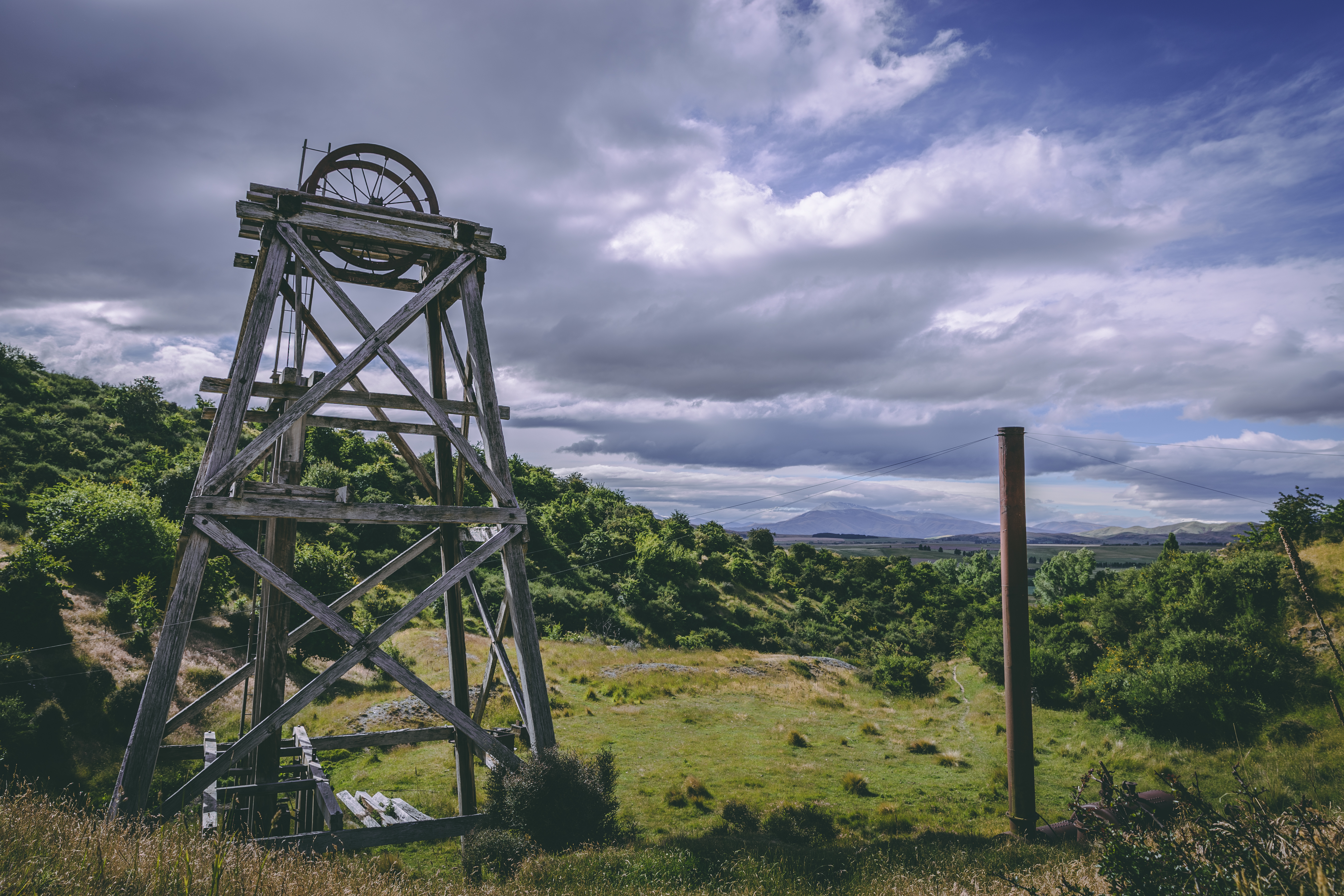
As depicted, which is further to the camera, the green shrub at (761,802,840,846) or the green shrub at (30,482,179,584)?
the green shrub at (30,482,179,584)

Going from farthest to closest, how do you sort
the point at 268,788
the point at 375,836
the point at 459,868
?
1. the point at 459,868
2. the point at 268,788
3. the point at 375,836

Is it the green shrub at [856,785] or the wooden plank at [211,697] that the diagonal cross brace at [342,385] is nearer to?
the wooden plank at [211,697]

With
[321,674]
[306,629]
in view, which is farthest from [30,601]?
[321,674]

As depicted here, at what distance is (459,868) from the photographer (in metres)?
7.96

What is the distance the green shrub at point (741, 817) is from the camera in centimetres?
1199

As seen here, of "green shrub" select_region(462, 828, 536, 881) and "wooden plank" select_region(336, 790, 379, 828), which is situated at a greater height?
"green shrub" select_region(462, 828, 536, 881)

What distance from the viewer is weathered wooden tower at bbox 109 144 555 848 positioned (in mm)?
6562

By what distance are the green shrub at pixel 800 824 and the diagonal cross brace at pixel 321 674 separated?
21.7 ft

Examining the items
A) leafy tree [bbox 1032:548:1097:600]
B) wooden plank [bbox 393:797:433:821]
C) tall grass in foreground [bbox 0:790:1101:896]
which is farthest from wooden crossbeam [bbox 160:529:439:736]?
leafy tree [bbox 1032:548:1097:600]

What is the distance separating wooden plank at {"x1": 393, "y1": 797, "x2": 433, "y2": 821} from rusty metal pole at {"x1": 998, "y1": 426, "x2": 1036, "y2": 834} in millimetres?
8454

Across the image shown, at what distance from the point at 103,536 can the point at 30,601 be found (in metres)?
6.28

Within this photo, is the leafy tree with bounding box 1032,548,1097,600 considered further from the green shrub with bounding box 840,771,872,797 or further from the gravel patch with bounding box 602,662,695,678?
the green shrub with bounding box 840,771,872,797

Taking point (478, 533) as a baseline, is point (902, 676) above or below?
below

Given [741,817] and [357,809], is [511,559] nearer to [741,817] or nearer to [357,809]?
[357,809]
